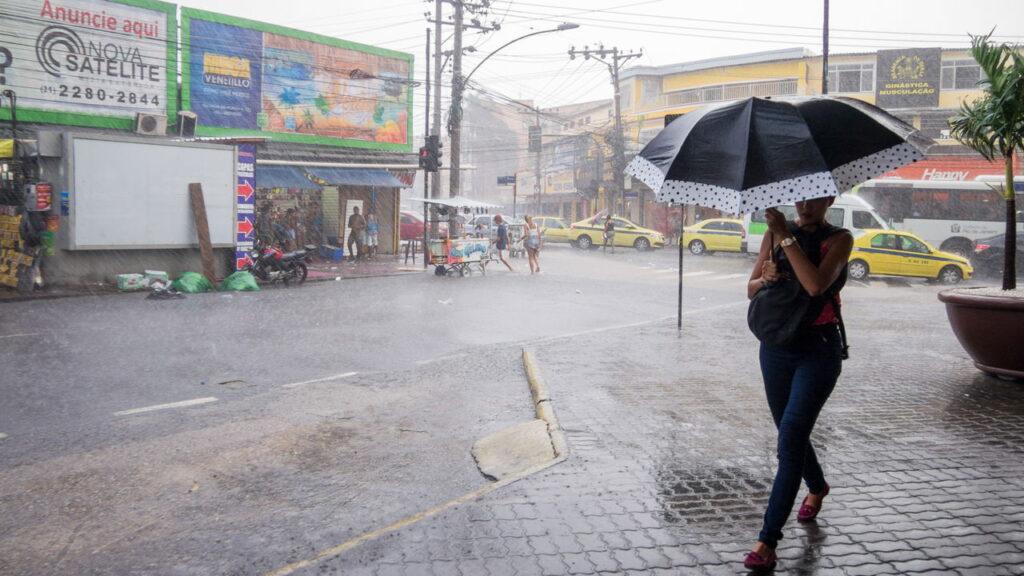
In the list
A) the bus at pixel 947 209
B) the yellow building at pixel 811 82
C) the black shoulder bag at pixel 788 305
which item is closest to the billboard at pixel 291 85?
the yellow building at pixel 811 82

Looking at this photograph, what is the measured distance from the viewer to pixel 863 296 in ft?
59.2

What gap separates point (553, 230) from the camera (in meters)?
39.7

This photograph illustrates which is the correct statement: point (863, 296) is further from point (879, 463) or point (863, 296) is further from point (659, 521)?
point (659, 521)

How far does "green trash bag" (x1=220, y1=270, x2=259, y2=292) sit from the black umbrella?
14.9 m

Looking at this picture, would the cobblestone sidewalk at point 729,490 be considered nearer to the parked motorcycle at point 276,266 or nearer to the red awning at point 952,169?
the parked motorcycle at point 276,266

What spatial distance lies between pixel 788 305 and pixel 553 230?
3618 cm

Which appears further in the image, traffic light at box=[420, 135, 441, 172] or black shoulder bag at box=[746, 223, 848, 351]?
traffic light at box=[420, 135, 441, 172]

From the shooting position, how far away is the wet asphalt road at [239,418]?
4293mm

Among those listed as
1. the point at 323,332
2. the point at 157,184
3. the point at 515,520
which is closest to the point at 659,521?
the point at 515,520

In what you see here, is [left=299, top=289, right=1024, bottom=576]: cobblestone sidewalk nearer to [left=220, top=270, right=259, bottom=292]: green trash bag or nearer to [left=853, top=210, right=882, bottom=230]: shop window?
[left=220, top=270, right=259, bottom=292]: green trash bag

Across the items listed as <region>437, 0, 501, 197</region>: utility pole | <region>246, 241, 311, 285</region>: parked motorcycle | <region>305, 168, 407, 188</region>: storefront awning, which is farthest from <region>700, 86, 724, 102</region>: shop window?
<region>246, 241, 311, 285</region>: parked motorcycle

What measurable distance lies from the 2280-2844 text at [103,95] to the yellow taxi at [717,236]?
20468 mm

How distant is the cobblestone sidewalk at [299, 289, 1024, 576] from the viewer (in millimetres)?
3686

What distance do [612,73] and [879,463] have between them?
42.8 meters
